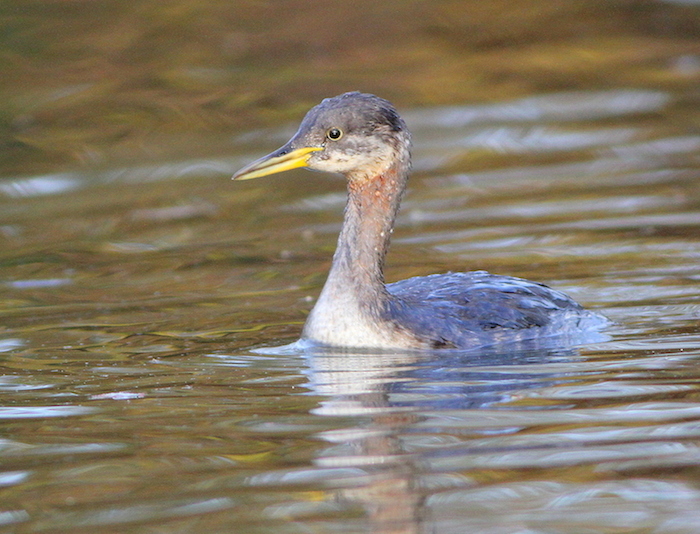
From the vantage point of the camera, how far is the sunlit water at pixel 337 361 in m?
4.73

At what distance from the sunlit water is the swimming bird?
24 cm

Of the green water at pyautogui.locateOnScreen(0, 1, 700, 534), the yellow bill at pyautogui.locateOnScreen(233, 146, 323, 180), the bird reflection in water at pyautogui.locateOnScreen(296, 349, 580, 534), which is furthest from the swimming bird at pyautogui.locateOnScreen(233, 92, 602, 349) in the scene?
the green water at pyautogui.locateOnScreen(0, 1, 700, 534)

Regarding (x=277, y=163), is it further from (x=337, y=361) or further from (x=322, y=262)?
(x=322, y=262)

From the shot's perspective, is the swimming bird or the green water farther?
the swimming bird

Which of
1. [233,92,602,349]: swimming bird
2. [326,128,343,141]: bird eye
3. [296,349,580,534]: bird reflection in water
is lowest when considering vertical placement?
[296,349,580,534]: bird reflection in water

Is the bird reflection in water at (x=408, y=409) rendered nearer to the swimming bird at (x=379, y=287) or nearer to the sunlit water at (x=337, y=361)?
the sunlit water at (x=337, y=361)

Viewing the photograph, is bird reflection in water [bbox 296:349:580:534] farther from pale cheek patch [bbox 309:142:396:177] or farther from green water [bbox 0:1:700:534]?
pale cheek patch [bbox 309:142:396:177]

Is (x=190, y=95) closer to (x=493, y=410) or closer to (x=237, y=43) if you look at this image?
(x=237, y=43)

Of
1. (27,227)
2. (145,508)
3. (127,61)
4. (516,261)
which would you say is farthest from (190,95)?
(145,508)

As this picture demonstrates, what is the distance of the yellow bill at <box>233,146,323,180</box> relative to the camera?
24.0 ft

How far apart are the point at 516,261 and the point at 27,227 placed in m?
4.76

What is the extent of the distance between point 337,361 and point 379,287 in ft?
2.19

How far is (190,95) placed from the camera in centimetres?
1468

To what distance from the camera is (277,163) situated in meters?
7.45
